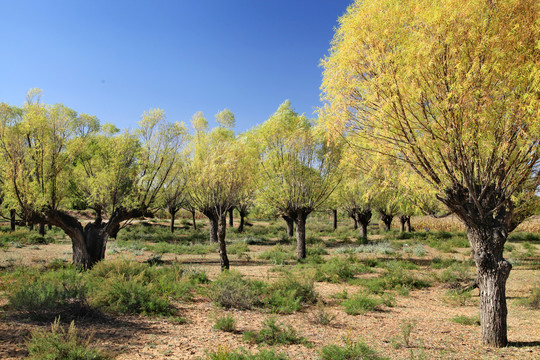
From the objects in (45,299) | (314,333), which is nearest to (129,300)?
(45,299)

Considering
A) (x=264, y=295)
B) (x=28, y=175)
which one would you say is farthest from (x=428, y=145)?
(x=28, y=175)

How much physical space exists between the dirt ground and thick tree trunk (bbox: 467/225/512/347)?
35cm

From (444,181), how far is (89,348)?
26.0 ft

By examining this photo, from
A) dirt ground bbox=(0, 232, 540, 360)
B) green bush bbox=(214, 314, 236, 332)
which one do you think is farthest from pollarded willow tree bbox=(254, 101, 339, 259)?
green bush bbox=(214, 314, 236, 332)

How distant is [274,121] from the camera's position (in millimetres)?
18484

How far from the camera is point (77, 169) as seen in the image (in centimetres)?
1750

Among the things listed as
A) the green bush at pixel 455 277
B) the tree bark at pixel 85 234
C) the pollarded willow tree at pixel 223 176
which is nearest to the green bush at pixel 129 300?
the pollarded willow tree at pixel 223 176

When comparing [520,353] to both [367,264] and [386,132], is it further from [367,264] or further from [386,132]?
[367,264]

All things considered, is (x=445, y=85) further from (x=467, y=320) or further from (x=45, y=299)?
(x=45, y=299)

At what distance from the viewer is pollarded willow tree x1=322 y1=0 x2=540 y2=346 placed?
5418 mm

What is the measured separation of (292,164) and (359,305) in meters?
10.2

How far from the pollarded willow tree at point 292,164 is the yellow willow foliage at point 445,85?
11477 mm

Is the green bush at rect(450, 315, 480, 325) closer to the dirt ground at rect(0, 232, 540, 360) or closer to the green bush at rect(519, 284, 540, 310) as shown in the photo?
the dirt ground at rect(0, 232, 540, 360)

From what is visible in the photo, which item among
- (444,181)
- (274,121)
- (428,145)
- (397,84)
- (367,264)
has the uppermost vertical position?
(274,121)
